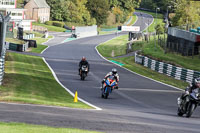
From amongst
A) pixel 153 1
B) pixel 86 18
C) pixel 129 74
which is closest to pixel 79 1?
pixel 86 18

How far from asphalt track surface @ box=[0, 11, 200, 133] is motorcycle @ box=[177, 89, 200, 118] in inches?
14.2

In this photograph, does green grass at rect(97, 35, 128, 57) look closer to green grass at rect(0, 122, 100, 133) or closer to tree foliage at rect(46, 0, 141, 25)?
tree foliage at rect(46, 0, 141, 25)

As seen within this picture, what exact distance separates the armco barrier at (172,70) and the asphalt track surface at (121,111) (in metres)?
3.51

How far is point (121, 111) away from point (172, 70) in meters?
25.3

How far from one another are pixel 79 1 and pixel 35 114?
137 m

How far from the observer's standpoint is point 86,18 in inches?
5896

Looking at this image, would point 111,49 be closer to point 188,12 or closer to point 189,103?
point 188,12

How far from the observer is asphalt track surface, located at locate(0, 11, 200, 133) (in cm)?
1346

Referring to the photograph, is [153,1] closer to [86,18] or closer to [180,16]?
[86,18]

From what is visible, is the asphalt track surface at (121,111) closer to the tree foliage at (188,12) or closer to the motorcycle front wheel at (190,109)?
the motorcycle front wheel at (190,109)

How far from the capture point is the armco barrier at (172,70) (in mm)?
39088

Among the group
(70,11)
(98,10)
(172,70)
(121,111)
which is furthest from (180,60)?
(98,10)

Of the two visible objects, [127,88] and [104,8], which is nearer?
[127,88]

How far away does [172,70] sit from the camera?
43688mm
